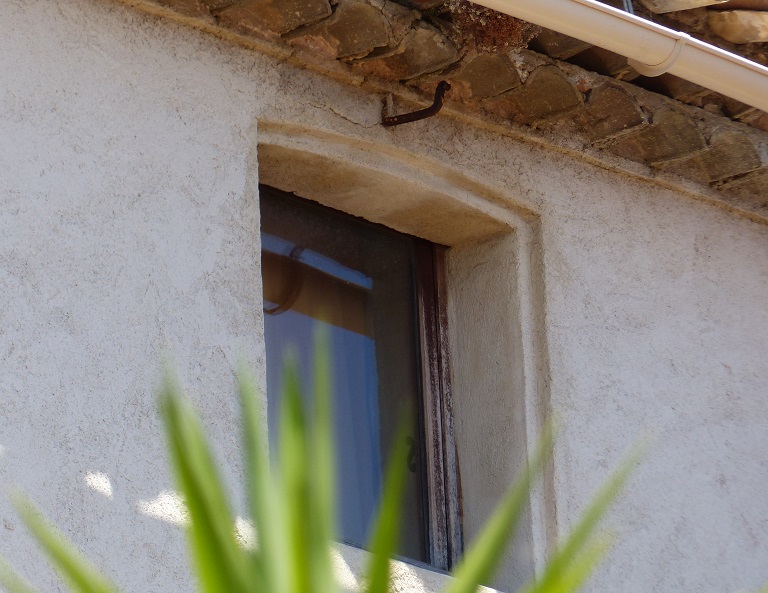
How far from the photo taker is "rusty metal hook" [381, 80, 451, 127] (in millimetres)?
3359

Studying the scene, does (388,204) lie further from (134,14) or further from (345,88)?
(134,14)

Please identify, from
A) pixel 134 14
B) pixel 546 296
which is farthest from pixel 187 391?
pixel 546 296

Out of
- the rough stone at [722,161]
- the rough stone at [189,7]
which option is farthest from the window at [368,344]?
the rough stone at [722,161]

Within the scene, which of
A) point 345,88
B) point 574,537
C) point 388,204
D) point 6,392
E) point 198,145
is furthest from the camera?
point 388,204

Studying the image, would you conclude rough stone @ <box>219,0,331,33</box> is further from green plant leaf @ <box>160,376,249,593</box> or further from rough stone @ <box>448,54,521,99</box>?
green plant leaf @ <box>160,376,249,593</box>

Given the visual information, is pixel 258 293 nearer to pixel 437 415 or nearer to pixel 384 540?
pixel 437 415

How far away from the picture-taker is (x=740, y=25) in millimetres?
3615

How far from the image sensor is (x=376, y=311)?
374 centimetres

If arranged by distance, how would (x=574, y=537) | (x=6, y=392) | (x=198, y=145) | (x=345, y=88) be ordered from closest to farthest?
(x=574, y=537) → (x=6, y=392) → (x=198, y=145) → (x=345, y=88)

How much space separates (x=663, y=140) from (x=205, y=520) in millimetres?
3082

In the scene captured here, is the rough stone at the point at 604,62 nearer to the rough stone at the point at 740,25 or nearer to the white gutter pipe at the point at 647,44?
the white gutter pipe at the point at 647,44

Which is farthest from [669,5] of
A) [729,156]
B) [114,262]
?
[114,262]

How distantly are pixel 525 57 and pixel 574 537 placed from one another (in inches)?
105

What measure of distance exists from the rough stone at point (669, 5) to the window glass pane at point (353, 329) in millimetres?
1063
